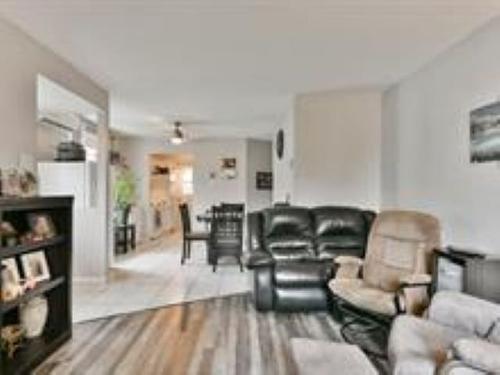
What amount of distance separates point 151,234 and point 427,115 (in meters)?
8.58

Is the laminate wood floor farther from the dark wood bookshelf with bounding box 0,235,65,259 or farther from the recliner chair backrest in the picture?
the dark wood bookshelf with bounding box 0,235,65,259

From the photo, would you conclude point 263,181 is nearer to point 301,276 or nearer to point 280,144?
point 280,144

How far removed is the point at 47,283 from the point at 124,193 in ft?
22.6

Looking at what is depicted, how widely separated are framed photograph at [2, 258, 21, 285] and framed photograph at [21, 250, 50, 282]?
101 millimetres

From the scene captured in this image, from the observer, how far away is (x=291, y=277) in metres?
Answer: 5.24

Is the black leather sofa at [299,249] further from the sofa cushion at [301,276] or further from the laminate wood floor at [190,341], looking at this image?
the laminate wood floor at [190,341]

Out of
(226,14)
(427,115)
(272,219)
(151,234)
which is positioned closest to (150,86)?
(272,219)

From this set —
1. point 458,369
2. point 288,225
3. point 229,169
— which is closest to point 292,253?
point 288,225

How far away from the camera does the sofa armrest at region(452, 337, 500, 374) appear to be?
6.88 ft

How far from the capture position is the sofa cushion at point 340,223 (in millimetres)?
5738

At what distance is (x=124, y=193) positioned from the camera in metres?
10.9

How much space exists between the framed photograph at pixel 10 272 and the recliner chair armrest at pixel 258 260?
2.29 metres

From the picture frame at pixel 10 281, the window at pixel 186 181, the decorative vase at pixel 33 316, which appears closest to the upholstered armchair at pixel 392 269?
the decorative vase at pixel 33 316

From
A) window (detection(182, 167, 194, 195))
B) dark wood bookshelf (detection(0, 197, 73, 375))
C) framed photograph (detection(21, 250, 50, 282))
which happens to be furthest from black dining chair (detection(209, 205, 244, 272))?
window (detection(182, 167, 194, 195))
